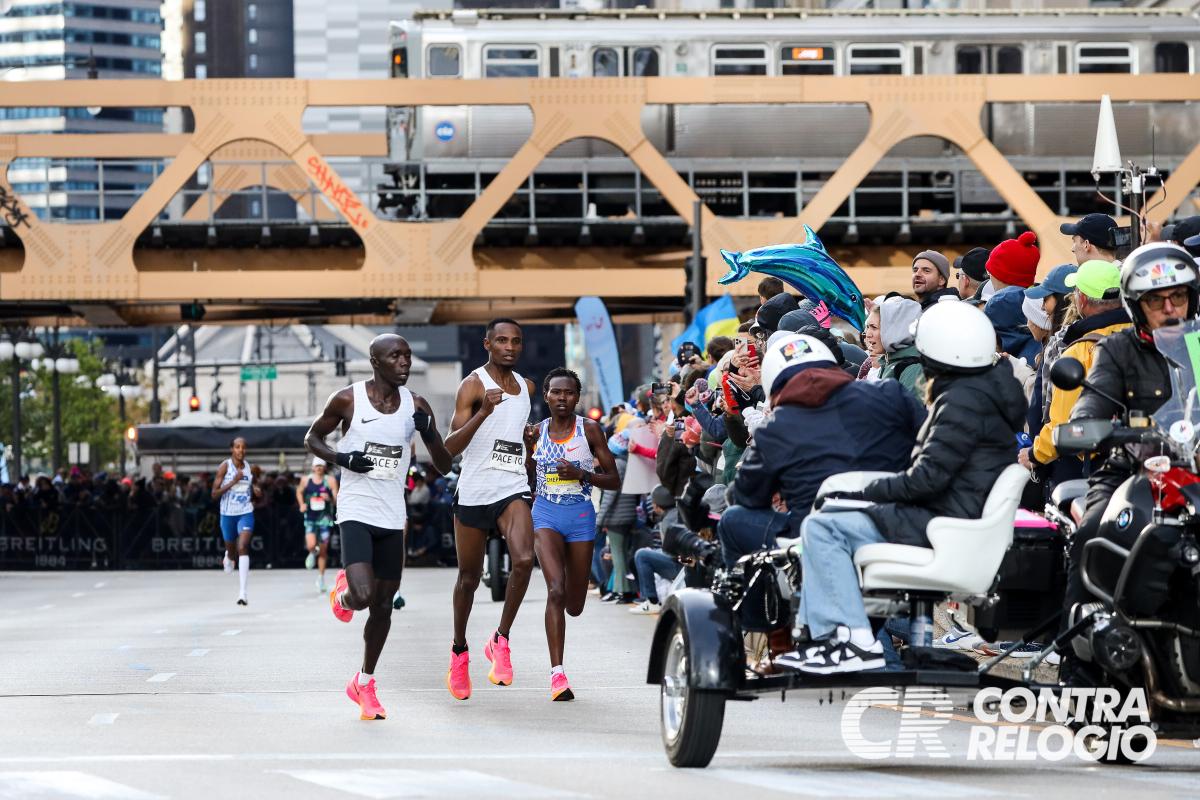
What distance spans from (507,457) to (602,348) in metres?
16.2

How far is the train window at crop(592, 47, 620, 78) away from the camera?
34.8m

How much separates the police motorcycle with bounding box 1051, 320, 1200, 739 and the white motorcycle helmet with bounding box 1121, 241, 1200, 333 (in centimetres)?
29

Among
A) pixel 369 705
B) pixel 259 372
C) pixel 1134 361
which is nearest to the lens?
pixel 1134 361

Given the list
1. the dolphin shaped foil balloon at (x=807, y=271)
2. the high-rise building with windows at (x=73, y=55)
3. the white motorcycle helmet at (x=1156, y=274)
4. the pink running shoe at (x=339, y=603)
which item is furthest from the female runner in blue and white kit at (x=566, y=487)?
the high-rise building with windows at (x=73, y=55)

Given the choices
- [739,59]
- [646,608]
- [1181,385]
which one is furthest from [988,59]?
[1181,385]

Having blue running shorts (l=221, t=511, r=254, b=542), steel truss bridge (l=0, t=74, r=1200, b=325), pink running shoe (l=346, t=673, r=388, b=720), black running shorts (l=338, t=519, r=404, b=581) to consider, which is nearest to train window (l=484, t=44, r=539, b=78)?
steel truss bridge (l=0, t=74, r=1200, b=325)

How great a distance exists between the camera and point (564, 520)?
41.4 feet

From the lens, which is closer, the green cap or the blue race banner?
the green cap

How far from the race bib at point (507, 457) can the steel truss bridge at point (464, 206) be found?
20640 mm

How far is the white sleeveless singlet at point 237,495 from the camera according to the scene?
26016 millimetres

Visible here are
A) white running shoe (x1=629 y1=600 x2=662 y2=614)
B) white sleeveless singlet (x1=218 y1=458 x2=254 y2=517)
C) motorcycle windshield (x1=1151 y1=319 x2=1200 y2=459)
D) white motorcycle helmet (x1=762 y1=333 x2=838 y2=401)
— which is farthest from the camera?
white sleeveless singlet (x1=218 y1=458 x2=254 y2=517)

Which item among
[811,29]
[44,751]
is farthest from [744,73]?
[44,751]

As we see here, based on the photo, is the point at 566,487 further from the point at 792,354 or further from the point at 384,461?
the point at 792,354

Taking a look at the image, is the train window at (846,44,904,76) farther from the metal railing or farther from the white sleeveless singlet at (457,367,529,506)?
the white sleeveless singlet at (457,367,529,506)
